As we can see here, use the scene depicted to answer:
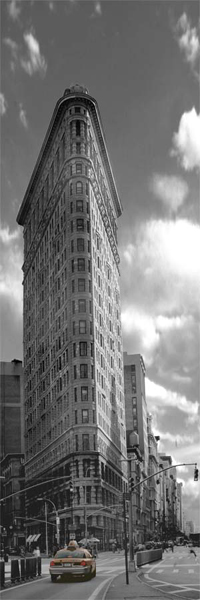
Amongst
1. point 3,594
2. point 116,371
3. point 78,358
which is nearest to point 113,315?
point 116,371

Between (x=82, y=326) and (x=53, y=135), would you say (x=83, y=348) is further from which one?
(x=53, y=135)

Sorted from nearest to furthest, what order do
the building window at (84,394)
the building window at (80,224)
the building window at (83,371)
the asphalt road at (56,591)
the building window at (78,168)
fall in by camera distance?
1. the asphalt road at (56,591)
2. the building window at (84,394)
3. the building window at (83,371)
4. the building window at (80,224)
5. the building window at (78,168)

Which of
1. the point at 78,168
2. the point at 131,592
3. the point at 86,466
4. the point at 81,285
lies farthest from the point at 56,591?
the point at 78,168

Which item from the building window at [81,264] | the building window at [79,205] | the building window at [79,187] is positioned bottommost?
the building window at [81,264]

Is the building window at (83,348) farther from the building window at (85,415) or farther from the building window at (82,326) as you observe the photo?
the building window at (85,415)

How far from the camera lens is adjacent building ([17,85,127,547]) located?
124 meters

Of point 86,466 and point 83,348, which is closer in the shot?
point 86,466

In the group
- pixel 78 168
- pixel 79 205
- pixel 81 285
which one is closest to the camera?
pixel 81 285

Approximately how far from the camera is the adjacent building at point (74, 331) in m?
124

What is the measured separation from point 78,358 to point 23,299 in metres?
59.9

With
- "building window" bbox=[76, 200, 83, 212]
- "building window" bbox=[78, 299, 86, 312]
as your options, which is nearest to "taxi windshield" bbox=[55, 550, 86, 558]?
"building window" bbox=[78, 299, 86, 312]

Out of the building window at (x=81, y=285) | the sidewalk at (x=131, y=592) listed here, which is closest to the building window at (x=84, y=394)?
the building window at (x=81, y=285)

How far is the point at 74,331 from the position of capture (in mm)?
132375

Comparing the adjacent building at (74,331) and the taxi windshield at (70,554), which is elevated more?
the adjacent building at (74,331)
